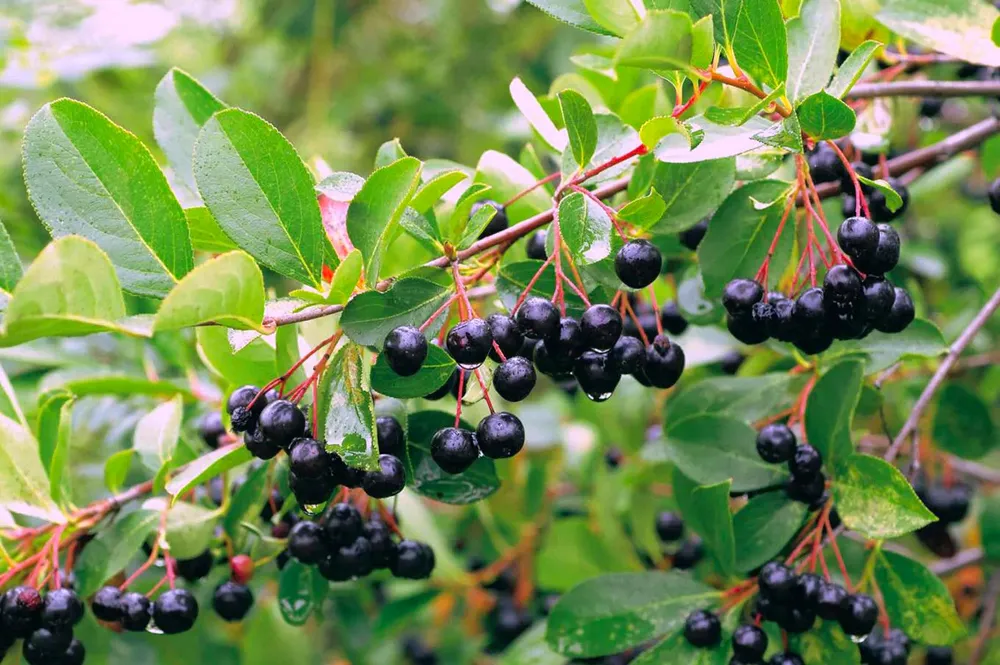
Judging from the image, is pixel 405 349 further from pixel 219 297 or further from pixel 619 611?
pixel 619 611

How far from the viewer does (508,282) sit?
1.30 meters

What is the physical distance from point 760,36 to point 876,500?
0.71 metres

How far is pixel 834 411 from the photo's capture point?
1.49m

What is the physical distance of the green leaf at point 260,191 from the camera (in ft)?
3.71

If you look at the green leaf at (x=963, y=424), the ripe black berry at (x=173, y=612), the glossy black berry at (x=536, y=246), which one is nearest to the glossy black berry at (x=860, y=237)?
the glossy black berry at (x=536, y=246)

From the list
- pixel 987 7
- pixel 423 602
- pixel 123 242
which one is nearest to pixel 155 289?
pixel 123 242

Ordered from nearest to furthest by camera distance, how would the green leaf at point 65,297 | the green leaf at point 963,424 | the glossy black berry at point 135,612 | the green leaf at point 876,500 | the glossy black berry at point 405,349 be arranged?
1. the green leaf at point 65,297
2. the glossy black berry at point 405,349
3. the green leaf at point 876,500
4. the glossy black berry at point 135,612
5. the green leaf at point 963,424

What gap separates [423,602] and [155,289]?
1530 millimetres

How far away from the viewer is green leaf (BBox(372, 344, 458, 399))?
1.17m

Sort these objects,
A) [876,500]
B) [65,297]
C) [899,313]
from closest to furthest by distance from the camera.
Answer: [65,297]
[899,313]
[876,500]

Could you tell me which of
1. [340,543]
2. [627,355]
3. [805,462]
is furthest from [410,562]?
[805,462]

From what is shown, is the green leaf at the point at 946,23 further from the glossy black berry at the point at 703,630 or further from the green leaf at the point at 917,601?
the glossy black berry at the point at 703,630

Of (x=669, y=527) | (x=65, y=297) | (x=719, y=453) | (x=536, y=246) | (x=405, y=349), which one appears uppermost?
(x=65, y=297)

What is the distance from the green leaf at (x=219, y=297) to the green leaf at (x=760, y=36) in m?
0.66
